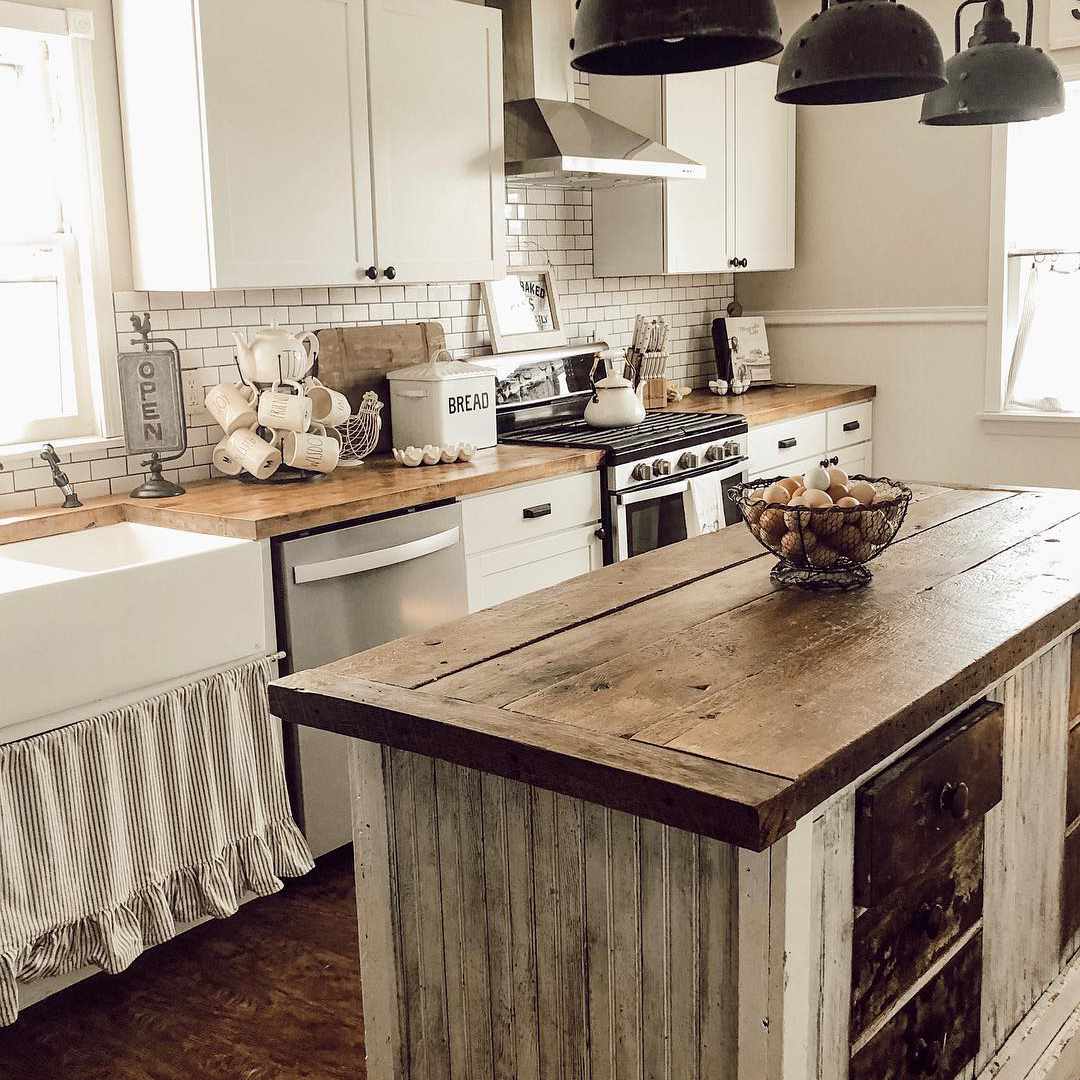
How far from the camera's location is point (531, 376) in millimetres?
4855

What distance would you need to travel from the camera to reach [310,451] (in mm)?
3555

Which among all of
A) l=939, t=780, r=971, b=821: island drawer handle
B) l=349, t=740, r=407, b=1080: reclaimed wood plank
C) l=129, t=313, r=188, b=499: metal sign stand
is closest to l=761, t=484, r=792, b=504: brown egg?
l=939, t=780, r=971, b=821: island drawer handle

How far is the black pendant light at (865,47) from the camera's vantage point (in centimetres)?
225

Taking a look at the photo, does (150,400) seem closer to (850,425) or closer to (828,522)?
(828,522)

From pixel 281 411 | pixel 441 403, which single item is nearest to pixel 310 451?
pixel 281 411

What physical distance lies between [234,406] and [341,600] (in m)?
0.70

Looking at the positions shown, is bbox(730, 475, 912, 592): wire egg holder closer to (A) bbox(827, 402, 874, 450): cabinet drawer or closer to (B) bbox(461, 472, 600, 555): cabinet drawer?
(B) bbox(461, 472, 600, 555): cabinet drawer

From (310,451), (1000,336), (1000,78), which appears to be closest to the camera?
(1000,78)

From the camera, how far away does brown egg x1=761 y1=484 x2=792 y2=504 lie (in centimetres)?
233

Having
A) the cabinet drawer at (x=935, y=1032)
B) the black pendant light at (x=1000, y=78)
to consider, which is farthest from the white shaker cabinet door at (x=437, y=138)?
the cabinet drawer at (x=935, y=1032)

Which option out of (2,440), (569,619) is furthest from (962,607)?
(2,440)

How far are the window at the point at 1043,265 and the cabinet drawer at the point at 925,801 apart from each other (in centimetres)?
369

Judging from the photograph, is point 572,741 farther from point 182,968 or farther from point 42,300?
point 42,300

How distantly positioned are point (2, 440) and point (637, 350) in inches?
102
